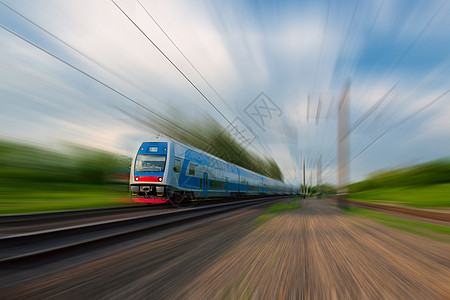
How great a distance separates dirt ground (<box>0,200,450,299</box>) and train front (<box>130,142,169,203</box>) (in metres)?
8.05

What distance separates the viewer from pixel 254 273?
9.52ft

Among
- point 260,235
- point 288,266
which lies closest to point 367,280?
point 288,266

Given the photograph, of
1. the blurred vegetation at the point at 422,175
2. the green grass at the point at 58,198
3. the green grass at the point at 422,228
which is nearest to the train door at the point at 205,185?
the green grass at the point at 58,198

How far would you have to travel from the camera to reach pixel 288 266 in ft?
10.5

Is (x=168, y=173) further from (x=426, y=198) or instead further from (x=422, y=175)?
(x=422, y=175)

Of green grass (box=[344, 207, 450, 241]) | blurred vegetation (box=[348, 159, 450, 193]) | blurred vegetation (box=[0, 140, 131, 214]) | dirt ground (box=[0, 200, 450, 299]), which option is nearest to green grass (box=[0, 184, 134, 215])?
blurred vegetation (box=[0, 140, 131, 214])

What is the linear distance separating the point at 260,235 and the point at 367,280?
2853 mm

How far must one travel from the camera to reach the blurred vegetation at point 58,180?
1375 centimetres

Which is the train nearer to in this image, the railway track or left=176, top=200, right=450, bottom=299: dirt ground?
the railway track

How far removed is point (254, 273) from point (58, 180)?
20.7m

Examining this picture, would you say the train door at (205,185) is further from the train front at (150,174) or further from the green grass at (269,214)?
the green grass at (269,214)

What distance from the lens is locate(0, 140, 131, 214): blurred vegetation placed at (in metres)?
13.8

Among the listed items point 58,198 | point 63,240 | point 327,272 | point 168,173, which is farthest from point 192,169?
point 327,272

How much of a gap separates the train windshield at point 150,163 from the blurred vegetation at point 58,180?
3386 mm
